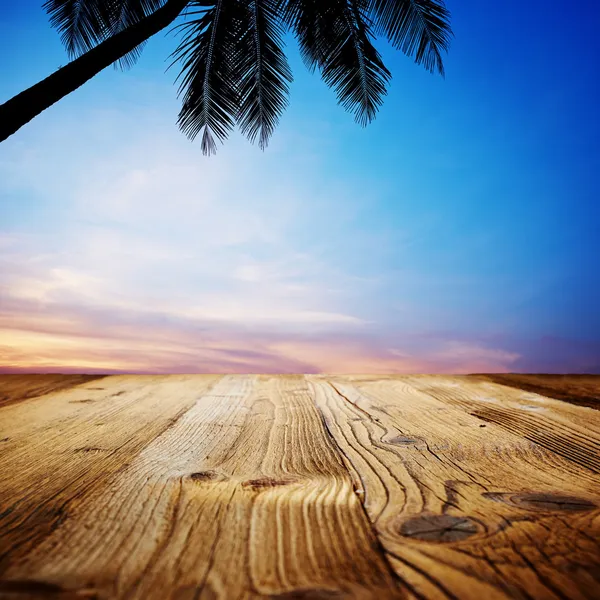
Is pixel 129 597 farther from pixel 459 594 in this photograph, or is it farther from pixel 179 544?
pixel 459 594

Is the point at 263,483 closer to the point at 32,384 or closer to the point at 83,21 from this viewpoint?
the point at 32,384

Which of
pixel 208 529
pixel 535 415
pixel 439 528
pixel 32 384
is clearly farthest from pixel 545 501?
pixel 32 384

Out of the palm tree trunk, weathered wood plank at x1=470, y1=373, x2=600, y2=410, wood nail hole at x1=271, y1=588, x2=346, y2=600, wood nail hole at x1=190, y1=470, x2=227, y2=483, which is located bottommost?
wood nail hole at x1=271, y1=588, x2=346, y2=600

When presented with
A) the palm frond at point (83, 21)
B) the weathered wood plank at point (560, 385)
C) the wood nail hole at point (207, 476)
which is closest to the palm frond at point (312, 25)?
the palm frond at point (83, 21)

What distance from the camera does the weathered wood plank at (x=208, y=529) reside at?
45 cm

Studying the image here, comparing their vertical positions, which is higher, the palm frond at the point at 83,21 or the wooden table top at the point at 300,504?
the palm frond at the point at 83,21

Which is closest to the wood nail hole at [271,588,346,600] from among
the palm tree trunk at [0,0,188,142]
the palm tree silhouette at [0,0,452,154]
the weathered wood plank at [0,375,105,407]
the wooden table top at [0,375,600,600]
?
the wooden table top at [0,375,600,600]

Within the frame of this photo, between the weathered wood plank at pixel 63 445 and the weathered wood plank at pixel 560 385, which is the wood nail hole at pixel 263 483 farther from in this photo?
the weathered wood plank at pixel 560 385

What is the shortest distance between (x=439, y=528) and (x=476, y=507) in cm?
12

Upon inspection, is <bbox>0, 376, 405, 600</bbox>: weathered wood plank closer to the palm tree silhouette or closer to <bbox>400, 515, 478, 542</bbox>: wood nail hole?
<bbox>400, 515, 478, 542</bbox>: wood nail hole

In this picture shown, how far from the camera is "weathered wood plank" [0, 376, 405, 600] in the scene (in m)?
0.45

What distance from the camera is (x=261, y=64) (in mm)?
4008

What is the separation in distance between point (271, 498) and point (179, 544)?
0.61ft

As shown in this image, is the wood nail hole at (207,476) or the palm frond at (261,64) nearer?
the wood nail hole at (207,476)
